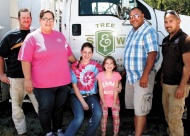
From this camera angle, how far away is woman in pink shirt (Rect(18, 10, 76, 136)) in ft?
11.1

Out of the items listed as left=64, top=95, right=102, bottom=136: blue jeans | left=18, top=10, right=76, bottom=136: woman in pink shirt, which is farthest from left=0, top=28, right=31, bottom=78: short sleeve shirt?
left=64, top=95, right=102, bottom=136: blue jeans

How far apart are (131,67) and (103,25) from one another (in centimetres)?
116

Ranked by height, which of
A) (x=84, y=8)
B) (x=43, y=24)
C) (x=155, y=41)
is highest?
(x=84, y=8)

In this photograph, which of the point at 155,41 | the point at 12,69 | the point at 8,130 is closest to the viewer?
the point at 155,41

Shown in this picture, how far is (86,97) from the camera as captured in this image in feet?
12.5

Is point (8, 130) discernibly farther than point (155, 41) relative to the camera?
Yes

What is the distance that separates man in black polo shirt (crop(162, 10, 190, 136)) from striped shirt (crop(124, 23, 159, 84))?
0.18m

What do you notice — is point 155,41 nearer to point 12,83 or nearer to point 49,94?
point 49,94

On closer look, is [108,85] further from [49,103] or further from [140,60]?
[49,103]

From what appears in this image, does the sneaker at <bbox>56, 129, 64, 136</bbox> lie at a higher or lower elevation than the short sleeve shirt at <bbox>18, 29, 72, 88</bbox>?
lower

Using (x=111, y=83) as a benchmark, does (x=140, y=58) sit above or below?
above

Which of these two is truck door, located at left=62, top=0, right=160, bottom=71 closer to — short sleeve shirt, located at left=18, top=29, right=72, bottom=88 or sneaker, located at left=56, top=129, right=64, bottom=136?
short sleeve shirt, located at left=18, top=29, right=72, bottom=88

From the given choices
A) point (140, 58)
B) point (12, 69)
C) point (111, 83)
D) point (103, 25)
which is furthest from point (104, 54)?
point (12, 69)

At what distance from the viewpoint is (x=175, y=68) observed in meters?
3.33
